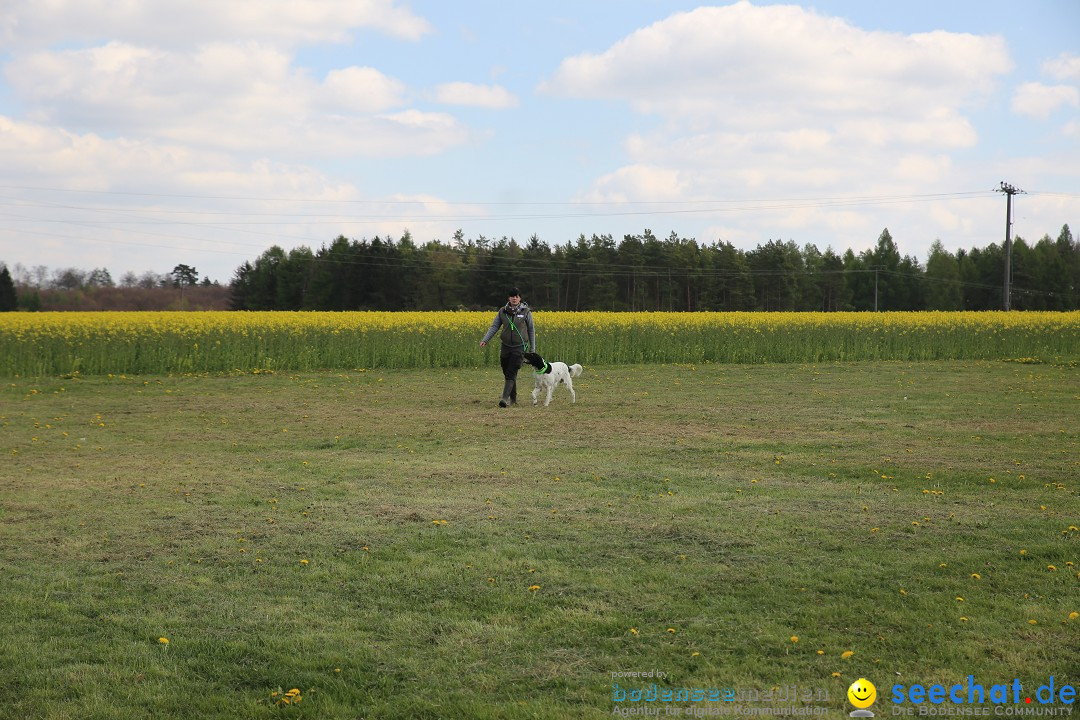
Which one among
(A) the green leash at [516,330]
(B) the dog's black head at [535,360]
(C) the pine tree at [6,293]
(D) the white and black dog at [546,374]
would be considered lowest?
(D) the white and black dog at [546,374]

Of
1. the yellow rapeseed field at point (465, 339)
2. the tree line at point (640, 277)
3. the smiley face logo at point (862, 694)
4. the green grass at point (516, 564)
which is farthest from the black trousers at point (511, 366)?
the tree line at point (640, 277)

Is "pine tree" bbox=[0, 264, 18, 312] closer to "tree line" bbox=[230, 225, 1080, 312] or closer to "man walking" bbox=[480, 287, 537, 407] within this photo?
"tree line" bbox=[230, 225, 1080, 312]

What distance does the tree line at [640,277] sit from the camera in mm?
70375

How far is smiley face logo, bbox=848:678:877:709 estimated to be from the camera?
389cm

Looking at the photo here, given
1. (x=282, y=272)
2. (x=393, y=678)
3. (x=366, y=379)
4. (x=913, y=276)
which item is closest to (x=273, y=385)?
(x=366, y=379)

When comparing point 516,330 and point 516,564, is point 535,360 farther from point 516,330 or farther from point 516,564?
point 516,564

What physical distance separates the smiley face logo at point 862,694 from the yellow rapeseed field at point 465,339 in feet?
69.2

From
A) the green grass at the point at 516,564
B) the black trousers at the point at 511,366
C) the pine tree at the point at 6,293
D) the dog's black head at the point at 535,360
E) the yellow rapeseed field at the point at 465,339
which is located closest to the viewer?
the green grass at the point at 516,564

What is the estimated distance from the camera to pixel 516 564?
240 inches

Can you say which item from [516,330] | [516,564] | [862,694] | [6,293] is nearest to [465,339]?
[516,330]

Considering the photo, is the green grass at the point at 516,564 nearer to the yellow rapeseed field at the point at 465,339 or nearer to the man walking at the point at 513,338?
the man walking at the point at 513,338

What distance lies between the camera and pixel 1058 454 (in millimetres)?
10430

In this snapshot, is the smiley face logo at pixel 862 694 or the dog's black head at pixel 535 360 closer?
the smiley face logo at pixel 862 694

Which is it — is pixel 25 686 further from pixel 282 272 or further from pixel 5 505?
pixel 282 272
